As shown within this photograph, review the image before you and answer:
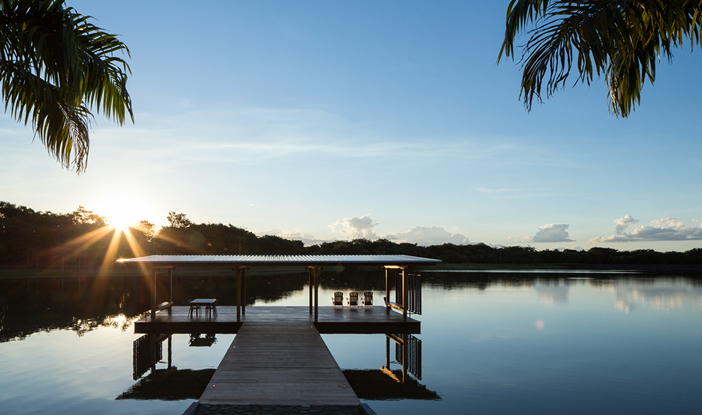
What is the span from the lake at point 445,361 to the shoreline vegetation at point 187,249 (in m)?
32.6

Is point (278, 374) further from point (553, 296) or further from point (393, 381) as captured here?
point (553, 296)

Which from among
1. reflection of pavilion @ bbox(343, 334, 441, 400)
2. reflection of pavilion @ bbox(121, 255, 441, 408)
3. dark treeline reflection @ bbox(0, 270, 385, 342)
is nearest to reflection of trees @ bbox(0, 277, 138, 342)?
dark treeline reflection @ bbox(0, 270, 385, 342)

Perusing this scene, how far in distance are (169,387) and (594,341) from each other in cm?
1609

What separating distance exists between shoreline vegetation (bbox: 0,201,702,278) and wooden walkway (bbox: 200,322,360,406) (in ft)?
160

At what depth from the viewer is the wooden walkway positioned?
7344 mm

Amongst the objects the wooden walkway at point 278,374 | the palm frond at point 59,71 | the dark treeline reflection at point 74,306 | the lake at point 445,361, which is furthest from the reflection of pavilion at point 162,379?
the palm frond at point 59,71

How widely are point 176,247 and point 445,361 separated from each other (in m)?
65.3

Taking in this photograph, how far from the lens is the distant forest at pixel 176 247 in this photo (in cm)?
5662

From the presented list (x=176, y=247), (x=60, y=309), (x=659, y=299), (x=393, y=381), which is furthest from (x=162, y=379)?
(x=176, y=247)

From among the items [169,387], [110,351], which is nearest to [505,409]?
[169,387]

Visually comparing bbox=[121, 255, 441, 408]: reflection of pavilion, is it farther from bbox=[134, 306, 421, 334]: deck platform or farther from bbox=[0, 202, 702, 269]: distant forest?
bbox=[0, 202, 702, 269]: distant forest

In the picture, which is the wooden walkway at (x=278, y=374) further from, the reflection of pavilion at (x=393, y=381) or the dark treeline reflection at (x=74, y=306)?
the dark treeline reflection at (x=74, y=306)

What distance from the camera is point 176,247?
242ft

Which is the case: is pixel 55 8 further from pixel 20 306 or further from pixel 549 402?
pixel 20 306
